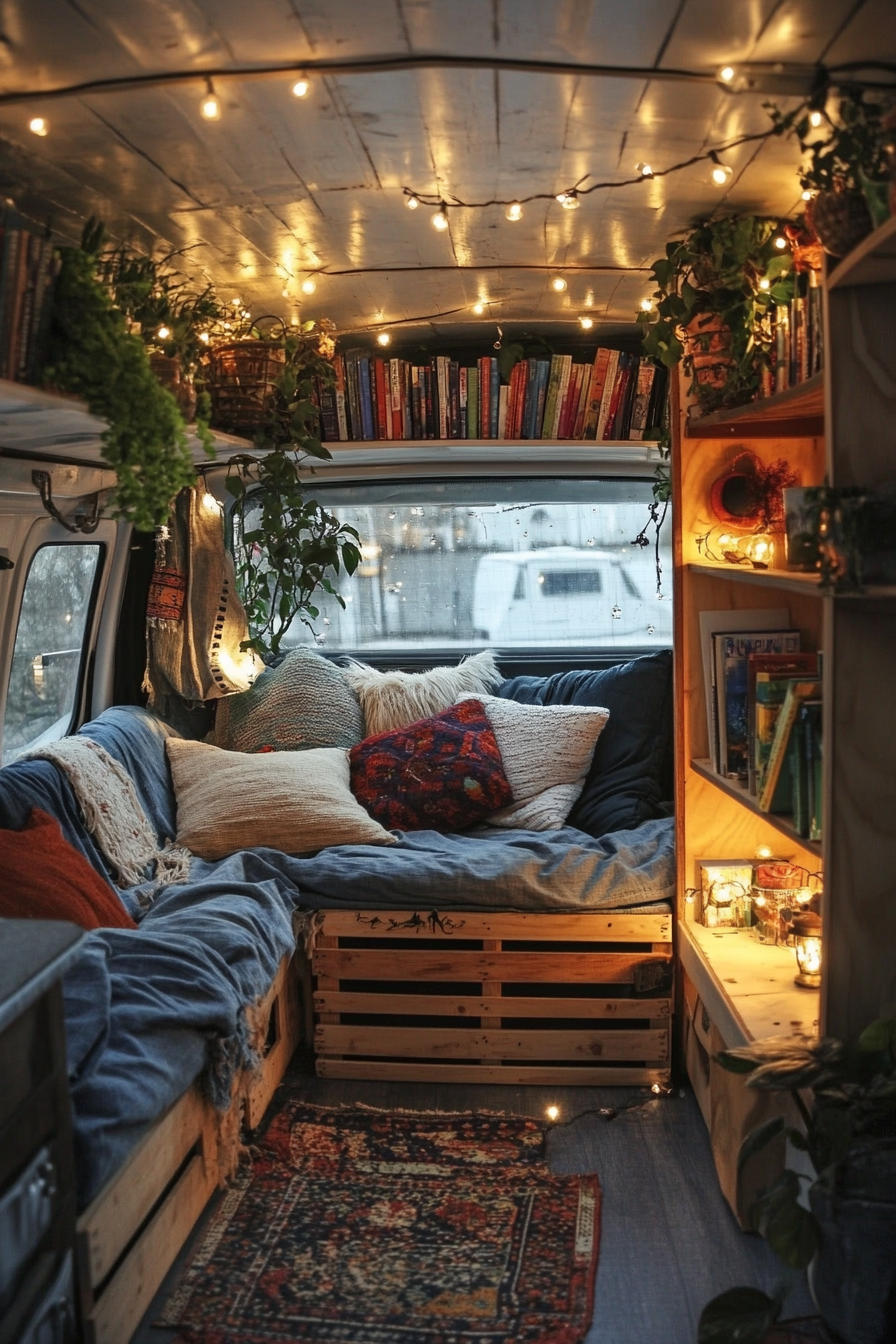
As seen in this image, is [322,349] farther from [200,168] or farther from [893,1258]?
[893,1258]

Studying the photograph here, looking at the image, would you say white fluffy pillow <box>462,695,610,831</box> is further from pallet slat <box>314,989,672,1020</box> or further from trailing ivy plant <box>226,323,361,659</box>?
trailing ivy plant <box>226,323,361,659</box>

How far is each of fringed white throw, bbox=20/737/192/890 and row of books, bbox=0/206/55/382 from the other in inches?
56.6

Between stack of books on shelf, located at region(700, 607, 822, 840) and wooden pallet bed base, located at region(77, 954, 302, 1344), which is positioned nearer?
wooden pallet bed base, located at region(77, 954, 302, 1344)

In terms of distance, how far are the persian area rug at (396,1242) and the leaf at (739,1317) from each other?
42 cm

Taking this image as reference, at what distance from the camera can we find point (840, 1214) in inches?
77.8

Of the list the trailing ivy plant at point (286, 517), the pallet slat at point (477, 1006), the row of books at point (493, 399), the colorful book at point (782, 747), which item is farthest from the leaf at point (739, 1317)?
the row of books at point (493, 399)

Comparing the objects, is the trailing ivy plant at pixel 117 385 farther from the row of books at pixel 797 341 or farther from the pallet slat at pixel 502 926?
the pallet slat at pixel 502 926

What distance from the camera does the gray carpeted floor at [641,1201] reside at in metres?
2.38

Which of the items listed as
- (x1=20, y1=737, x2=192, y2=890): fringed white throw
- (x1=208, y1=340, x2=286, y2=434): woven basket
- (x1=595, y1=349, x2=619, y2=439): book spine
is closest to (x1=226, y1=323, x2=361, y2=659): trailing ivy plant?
(x1=208, y1=340, x2=286, y2=434): woven basket

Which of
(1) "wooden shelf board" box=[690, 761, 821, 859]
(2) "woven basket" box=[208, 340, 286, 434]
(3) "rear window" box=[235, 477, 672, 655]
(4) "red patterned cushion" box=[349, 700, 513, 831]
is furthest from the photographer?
(3) "rear window" box=[235, 477, 672, 655]

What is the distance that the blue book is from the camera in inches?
163

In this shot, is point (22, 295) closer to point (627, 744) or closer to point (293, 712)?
point (293, 712)

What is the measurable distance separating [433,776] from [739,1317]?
2295mm

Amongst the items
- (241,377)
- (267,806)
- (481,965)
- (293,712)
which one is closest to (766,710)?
(481,965)
